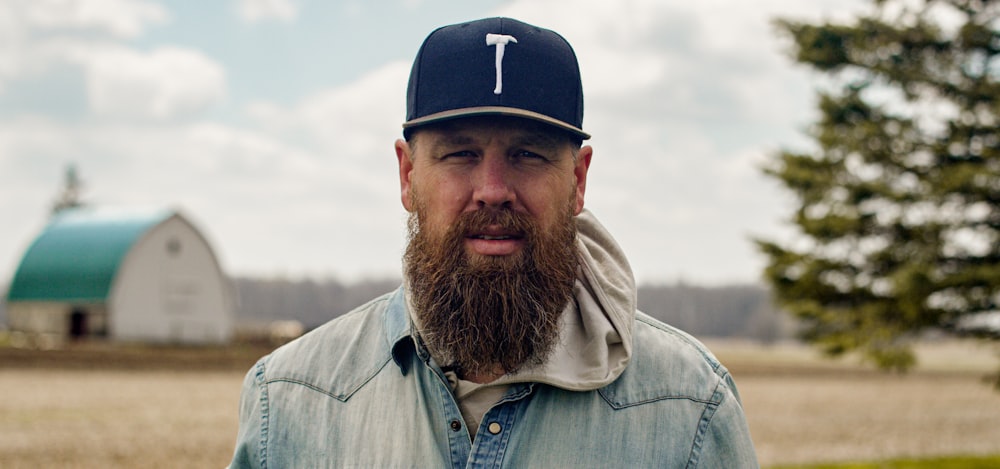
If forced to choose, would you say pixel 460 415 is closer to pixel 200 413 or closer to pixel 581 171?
pixel 581 171

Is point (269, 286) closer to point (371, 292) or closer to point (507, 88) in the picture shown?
point (371, 292)

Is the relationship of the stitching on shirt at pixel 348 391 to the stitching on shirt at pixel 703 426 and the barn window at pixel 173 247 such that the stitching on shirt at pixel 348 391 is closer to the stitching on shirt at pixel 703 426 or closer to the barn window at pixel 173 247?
the stitching on shirt at pixel 703 426

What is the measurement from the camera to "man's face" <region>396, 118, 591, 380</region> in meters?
2.15

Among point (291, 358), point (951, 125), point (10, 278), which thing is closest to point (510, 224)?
point (291, 358)

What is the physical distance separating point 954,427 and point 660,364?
67.4 ft

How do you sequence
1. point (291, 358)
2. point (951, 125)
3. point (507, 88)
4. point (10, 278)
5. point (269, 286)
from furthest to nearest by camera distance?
point (269, 286) → point (10, 278) → point (951, 125) → point (291, 358) → point (507, 88)

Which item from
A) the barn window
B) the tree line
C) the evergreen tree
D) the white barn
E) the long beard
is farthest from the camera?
the tree line

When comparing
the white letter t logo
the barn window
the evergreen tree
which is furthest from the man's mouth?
the barn window

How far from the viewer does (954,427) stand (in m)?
20.2

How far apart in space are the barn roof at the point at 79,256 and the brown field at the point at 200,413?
13.6 ft

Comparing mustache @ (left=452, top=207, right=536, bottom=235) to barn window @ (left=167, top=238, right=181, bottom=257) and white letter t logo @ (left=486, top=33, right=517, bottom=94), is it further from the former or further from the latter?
barn window @ (left=167, top=238, right=181, bottom=257)

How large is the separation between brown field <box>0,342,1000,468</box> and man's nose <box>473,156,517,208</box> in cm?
1144

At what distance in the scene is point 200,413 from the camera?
60.7 ft

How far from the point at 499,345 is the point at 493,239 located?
9.7 inches
